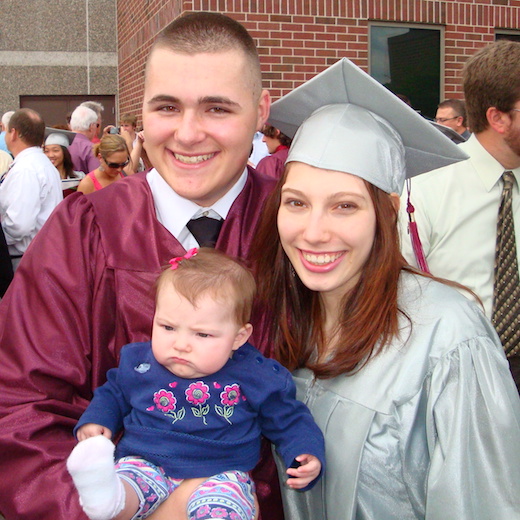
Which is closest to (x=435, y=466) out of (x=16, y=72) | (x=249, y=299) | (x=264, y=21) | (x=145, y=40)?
(x=249, y=299)

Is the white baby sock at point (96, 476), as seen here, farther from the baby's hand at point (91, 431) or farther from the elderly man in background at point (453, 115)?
the elderly man in background at point (453, 115)

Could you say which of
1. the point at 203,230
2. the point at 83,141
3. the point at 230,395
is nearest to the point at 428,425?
the point at 230,395

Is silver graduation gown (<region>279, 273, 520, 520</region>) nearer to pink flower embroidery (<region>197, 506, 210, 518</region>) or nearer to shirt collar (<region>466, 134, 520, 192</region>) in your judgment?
pink flower embroidery (<region>197, 506, 210, 518</region>)

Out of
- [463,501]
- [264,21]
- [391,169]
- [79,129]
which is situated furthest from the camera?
[79,129]

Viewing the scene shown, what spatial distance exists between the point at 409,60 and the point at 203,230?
5.52 meters

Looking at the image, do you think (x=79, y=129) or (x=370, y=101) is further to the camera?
(x=79, y=129)

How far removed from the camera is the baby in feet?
6.07

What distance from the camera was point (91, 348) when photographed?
203 centimetres

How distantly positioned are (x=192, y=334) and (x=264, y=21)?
17.4 ft

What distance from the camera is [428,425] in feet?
5.89

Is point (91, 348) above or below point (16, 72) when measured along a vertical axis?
below

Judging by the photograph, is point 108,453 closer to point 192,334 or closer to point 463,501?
point 192,334

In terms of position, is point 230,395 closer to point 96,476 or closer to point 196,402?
point 196,402

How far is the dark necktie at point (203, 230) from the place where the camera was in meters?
2.26
